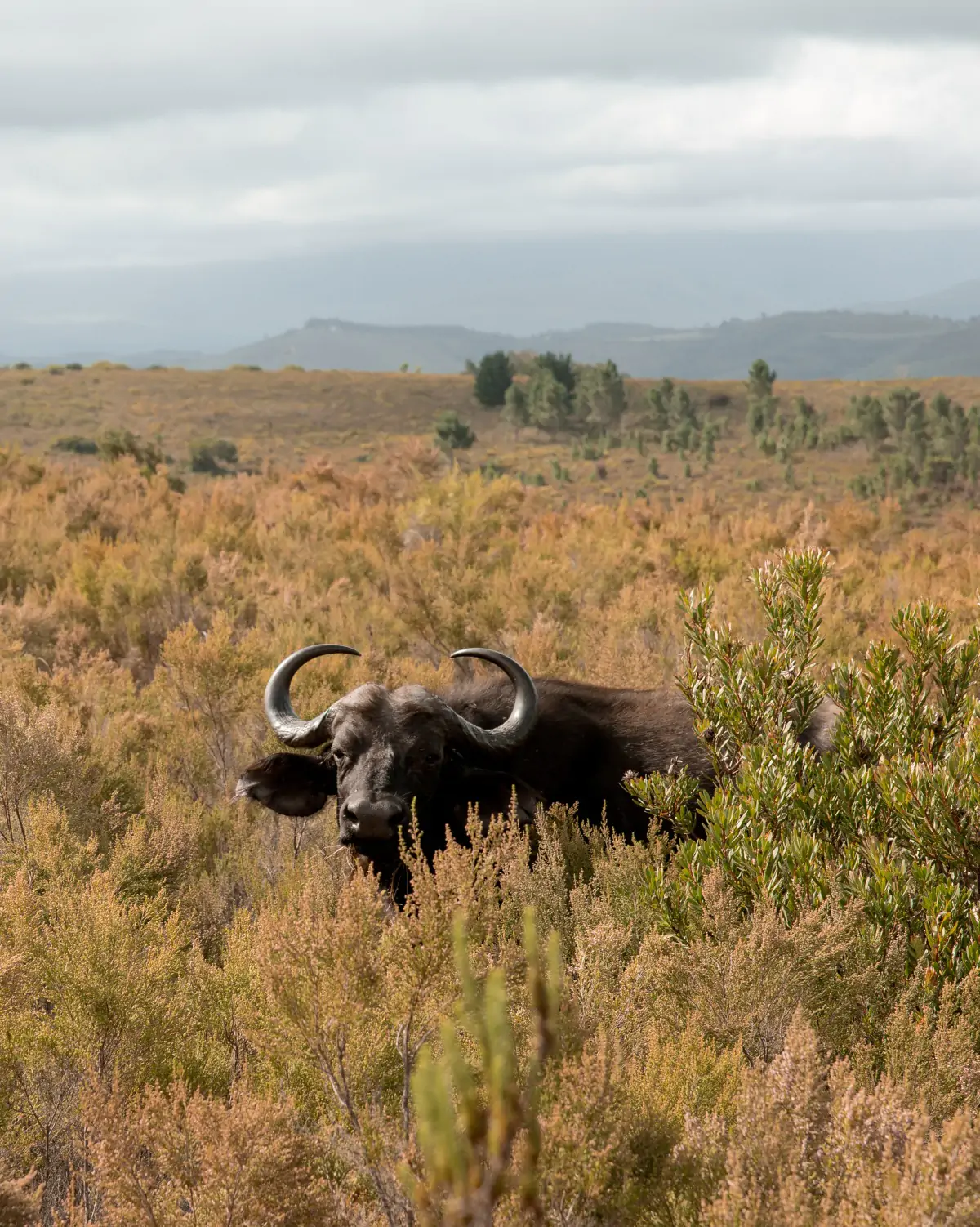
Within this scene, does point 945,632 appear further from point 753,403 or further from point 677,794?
point 753,403

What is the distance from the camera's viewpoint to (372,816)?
4.55 m

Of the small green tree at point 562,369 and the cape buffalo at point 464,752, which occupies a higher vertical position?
the small green tree at point 562,369

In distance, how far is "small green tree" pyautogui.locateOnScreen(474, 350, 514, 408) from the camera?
7950 cm

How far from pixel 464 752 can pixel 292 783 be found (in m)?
0.92

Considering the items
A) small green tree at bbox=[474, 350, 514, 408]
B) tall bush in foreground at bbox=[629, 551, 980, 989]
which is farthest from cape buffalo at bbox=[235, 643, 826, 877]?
small green tree at bbox=[474, 350, 514, 408]

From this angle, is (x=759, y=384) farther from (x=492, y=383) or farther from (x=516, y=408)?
(x=492, y=383)

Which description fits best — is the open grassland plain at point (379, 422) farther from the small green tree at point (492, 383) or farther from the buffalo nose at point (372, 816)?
the buffalo nose at point (372, 816)

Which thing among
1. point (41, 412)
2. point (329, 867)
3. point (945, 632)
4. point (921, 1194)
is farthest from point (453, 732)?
point (41, 412)

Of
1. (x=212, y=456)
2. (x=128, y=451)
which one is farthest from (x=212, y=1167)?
(x=212, y=456)

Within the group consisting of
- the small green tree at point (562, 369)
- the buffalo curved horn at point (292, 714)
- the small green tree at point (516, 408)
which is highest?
the small green tree at point (562, 369)

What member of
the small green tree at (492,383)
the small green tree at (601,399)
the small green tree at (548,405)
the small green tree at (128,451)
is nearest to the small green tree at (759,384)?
the small green tree at (601,399)

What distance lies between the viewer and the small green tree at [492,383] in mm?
79500

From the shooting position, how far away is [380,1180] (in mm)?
2506

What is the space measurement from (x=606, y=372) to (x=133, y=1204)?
236 ft
